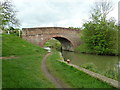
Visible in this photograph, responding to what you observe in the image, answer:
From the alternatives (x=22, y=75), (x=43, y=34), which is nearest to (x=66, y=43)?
(x=43, y=34)

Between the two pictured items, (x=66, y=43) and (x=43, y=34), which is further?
(x=66, y=43)

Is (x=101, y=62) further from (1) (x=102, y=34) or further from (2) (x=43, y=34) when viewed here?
(2) (x=43, y=34)

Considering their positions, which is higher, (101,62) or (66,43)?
(66,43)

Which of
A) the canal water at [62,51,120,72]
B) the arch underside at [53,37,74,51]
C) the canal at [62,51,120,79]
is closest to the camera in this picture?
the canal at [62,51,120,79]

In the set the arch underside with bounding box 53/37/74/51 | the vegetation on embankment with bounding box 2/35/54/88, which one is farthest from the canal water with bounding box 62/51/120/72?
the arch underside with bounding box 53/37/74/51

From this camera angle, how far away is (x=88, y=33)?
18.5m

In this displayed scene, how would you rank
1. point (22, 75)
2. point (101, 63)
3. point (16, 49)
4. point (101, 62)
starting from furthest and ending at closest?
point (16, 49)
point (101, 62)
point (101, 63)
point (22, 75)

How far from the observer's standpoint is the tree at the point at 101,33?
1638 cm

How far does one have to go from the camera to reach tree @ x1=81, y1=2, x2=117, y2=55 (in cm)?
A: 1638

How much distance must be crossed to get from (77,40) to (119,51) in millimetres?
9370

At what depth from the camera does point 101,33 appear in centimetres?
1662

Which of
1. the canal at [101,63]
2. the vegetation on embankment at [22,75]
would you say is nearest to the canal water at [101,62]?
the canal at [101,63]

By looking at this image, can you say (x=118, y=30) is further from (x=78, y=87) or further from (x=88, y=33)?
(x=78, y=87)

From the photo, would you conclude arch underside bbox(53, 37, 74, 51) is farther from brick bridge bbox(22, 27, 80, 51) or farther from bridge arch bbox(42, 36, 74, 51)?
brick bridge bbox(22, 27, 80, 51)
